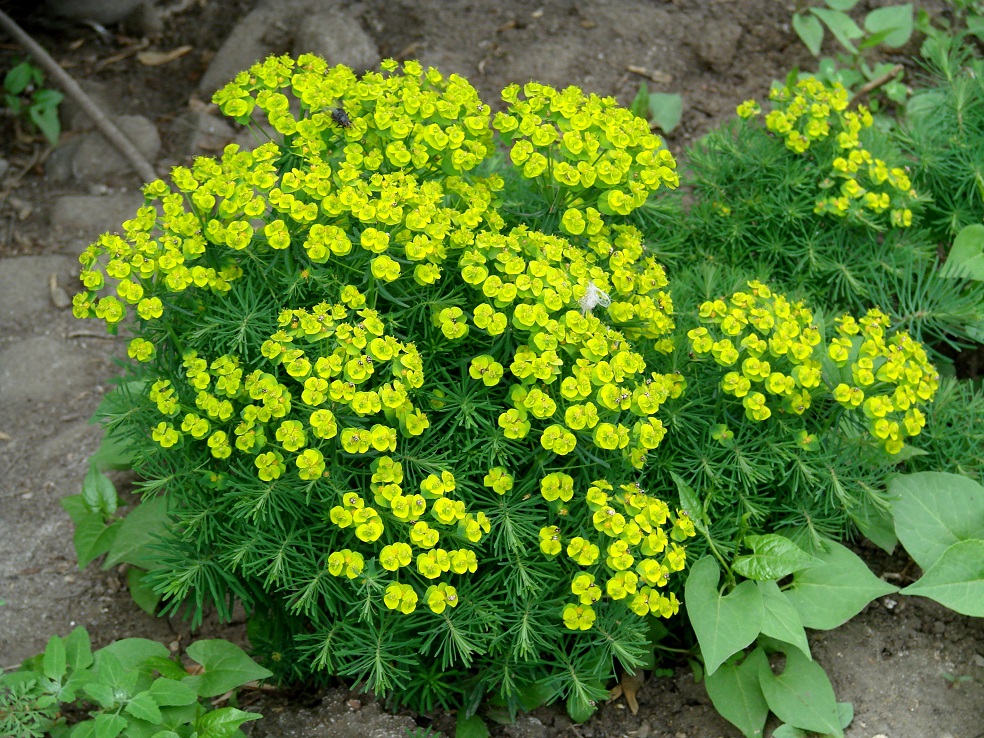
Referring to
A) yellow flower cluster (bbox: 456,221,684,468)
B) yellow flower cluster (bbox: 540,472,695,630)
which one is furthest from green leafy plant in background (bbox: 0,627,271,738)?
yellow flower cluster (bbox: 456,221,684,468)

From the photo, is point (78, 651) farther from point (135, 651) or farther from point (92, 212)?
point (92, 212)

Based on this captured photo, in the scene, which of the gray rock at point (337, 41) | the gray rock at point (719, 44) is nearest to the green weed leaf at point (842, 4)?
the gray rock at point (719, 44)

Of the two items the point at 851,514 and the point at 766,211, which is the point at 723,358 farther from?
the point at 766,211

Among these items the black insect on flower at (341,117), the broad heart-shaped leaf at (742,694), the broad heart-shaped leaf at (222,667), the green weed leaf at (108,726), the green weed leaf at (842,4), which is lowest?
the broad heart-shaped leaf at (742,694)

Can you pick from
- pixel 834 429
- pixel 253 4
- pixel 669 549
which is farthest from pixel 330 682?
pixel 253 4

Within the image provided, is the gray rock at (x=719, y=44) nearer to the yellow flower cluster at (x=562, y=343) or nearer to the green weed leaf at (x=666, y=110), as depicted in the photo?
the green weed leaf at (x=666, y=110)
